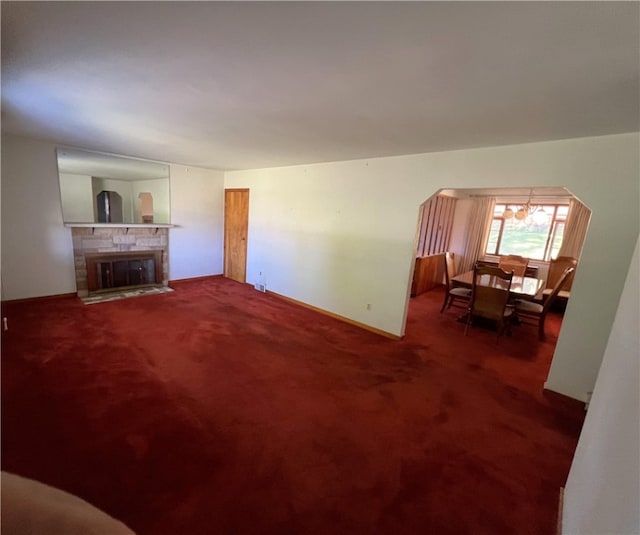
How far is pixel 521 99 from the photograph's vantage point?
5.70 feet

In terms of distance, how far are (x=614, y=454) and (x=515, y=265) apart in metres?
5.33


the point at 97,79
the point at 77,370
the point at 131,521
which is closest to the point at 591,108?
the point at 97,79

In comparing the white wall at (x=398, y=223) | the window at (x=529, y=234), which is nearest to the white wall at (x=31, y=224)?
the white wall at (x=398, y=223)

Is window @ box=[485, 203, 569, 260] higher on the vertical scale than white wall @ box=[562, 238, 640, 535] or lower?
higher

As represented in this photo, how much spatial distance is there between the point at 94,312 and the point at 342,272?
3613 mm

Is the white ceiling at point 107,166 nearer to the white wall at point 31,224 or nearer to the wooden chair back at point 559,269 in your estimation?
the white wall at point 31,224

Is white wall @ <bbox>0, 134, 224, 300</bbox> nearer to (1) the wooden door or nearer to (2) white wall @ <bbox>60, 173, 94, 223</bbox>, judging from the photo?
(2) white wall @ <bbox>60, 173, 94, 223</bbox>

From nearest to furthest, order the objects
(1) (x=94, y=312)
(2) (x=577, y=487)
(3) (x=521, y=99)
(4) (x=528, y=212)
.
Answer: (2) (x=577, y=487) < (3) (x=521, y=99) < (1) (x=94, y=312) < (4) (x=528, y=212)

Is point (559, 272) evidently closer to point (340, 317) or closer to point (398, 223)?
point (398, 223)

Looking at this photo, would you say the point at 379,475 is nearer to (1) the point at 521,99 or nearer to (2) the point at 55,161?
(1) the point at 521,99

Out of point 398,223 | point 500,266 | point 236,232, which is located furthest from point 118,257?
point 500,266

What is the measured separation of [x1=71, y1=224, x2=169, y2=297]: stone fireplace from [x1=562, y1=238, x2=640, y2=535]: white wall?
19.9 feet

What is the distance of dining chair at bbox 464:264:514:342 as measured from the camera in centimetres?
373

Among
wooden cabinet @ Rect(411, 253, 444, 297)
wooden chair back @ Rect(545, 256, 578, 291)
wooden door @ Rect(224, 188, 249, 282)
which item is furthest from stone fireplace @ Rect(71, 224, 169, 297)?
wooden chair back @ Rect(545, 256, 578, 291)
